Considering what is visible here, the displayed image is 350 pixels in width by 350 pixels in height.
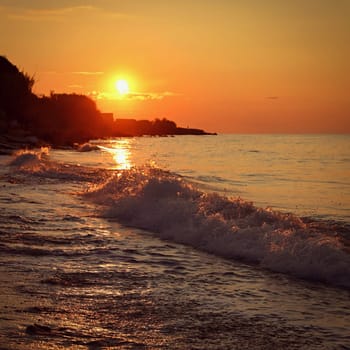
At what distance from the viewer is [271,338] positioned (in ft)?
18.0

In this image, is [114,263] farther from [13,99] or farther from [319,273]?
[13,99]

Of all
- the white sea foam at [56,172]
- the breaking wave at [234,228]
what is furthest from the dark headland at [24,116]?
the breaking wave at [234,228]

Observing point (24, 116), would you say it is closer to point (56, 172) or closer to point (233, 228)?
point (56, 172)

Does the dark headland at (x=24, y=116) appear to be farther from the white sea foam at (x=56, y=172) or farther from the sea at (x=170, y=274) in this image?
the sea at (x=170, y=274)

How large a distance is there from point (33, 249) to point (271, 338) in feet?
17.0

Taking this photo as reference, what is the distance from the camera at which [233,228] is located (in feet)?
37.7

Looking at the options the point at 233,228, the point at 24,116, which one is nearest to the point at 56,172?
the point at 233,228

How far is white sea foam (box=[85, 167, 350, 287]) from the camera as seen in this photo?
895 centimetres

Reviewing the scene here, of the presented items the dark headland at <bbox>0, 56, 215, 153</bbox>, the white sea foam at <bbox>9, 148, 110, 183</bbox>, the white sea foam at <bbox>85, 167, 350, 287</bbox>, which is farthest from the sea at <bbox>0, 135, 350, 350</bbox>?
the dark headland at <bbox>0, 56, 215, 153</bbox>

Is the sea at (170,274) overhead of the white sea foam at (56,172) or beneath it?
beneath

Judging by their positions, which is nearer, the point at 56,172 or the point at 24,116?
the point at 56,172

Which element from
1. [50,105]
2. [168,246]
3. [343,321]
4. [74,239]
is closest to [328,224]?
[168,246]

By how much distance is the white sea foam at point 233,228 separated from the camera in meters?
8.95

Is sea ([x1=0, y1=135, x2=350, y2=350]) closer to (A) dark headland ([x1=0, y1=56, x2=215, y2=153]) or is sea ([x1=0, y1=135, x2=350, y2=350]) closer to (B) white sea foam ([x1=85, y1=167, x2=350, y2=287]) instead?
(B) white sea foam ([x1=85, y1=167, x2=350, y2=287])
